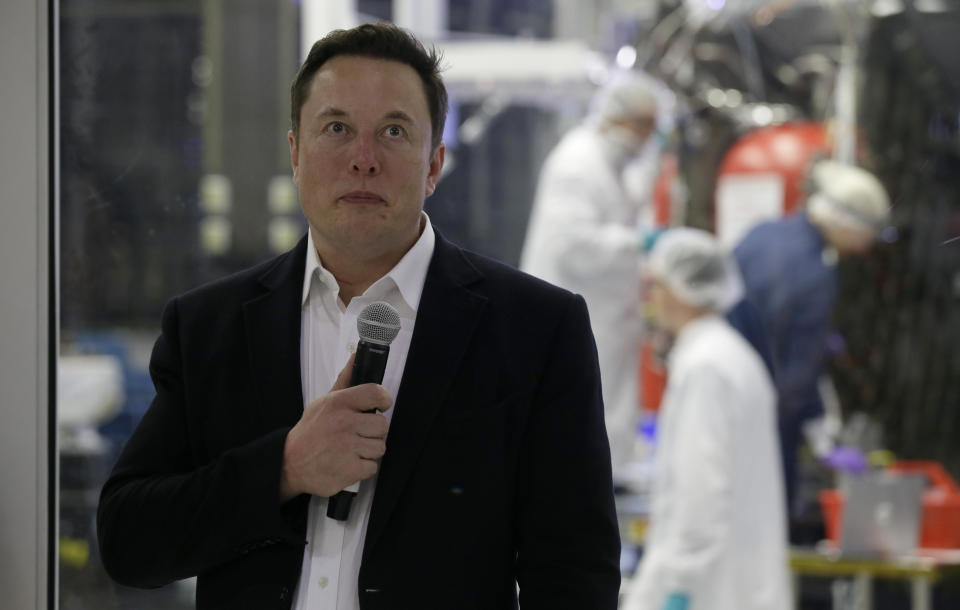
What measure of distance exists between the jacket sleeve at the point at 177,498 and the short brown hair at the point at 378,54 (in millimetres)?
253

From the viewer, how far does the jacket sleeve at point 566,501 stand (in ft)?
3.32

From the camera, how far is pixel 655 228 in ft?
10.9

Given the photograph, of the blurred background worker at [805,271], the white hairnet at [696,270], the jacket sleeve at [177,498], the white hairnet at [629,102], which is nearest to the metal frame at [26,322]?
the jacket sleeve at [177,498]

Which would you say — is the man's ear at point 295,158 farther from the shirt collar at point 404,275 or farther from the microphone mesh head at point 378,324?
the microphone mesh head at point 378,324

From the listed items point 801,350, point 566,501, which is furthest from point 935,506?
point 566,501

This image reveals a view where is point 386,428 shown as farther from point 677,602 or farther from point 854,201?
point 854,201

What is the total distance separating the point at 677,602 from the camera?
2828 mm

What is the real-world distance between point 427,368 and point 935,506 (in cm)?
249

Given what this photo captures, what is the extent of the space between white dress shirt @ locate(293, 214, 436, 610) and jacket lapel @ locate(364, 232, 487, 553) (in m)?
0.03

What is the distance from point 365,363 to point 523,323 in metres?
0.18

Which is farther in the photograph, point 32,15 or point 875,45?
point 875,45

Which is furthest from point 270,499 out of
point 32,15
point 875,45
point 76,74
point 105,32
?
point 875,45

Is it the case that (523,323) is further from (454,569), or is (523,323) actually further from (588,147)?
(588,147)

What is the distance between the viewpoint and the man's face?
104 centimetres
